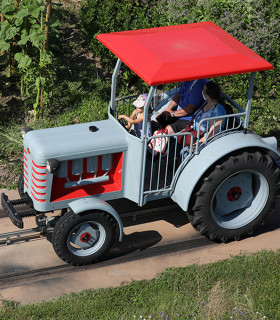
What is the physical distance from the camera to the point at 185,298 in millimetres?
6344

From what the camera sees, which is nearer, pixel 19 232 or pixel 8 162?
pixel 19 232

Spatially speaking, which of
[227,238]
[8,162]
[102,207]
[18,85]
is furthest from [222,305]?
[18,85]

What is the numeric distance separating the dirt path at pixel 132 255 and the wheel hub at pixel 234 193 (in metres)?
0.54

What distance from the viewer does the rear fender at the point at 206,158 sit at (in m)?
6.62

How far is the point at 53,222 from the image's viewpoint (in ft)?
22.2

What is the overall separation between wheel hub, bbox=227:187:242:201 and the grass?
0.79 metres

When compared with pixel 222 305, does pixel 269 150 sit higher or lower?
higher

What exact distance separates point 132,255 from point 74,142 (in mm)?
1506

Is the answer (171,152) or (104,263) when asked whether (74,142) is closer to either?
(171,152)

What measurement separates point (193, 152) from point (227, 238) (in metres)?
1.15

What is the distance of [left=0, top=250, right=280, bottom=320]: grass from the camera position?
6.10 metres

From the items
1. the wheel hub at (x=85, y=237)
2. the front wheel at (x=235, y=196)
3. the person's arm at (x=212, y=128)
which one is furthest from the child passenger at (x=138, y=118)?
the wheel hub at (x=85, y=237)

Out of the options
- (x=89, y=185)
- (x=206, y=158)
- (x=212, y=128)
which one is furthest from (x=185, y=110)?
(x=89, y=185)

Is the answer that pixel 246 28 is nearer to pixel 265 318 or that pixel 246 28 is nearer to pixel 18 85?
pixel 18 85
